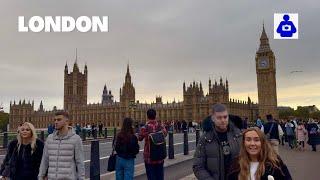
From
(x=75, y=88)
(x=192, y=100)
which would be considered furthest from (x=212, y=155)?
(x=75, y=88)

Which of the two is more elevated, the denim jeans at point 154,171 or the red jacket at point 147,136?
the red jacket at point 147,136

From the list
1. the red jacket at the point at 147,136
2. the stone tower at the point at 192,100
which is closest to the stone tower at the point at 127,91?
the stone tower at the point at 192,100

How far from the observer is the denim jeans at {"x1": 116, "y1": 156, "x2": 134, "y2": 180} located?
7.55 m

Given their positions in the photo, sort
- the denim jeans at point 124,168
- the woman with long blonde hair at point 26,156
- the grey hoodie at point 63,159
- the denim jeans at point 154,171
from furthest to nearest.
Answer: the denim jeans at point 154,171, the denim jeans at point 124,168, the woman with long blonde hair at point 26,156, the grey hoodie at point 63,159

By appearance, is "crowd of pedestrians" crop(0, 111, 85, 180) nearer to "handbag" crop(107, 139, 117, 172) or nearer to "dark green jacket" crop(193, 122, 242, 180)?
"dark green jacket" crop(193, 122, 242, 180)

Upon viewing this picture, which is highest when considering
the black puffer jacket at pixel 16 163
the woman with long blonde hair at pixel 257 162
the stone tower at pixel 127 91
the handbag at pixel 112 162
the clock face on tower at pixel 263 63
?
the clock face on tower at pixel 263 63

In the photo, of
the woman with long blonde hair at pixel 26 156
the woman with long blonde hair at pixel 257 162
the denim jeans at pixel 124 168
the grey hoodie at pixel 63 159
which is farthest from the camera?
the denim jeans at pixel 124 168

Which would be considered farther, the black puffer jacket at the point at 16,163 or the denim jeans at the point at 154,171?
the denim jeans at the point at 154,171

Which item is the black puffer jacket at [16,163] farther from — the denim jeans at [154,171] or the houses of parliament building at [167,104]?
the houses of parliament building at [167,104]

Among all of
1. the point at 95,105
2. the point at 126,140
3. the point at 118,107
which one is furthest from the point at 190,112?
the point at 126,140

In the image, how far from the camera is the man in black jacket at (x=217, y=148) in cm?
418

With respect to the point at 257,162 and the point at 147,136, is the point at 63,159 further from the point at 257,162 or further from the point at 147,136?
the point at 257,162

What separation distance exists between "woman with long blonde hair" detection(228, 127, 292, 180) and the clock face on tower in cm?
11374

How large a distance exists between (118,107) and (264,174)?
393ft
